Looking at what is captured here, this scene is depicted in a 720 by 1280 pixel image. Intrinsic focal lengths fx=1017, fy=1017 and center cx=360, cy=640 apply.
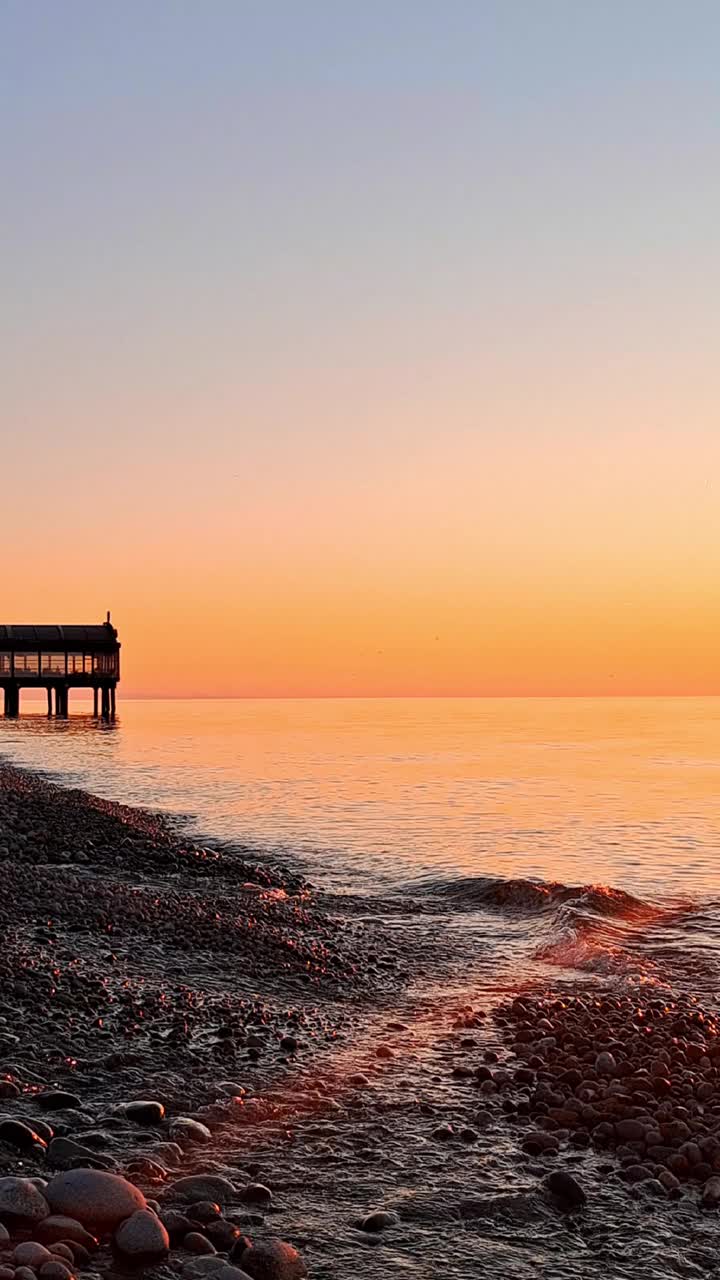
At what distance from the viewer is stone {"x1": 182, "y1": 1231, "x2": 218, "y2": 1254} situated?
512 centimetres

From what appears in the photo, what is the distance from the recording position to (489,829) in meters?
28.9

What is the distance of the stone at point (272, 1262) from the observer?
4953mm

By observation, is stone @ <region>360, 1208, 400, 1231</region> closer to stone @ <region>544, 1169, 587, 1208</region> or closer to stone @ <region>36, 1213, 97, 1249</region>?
stone @ <region>544, 1169, 587, 1208</region>

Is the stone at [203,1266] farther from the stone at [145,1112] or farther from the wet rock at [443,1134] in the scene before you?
the wet rock at [443,1134]

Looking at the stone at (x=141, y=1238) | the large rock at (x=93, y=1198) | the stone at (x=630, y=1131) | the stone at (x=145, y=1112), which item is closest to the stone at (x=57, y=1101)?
the stone at (x=145, y=1112)

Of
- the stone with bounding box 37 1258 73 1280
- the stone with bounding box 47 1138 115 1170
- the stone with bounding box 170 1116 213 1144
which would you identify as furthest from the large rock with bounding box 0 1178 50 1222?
the stone with bounding box 170 1116 213 1144

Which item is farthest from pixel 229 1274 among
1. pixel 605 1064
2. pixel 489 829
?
pixel 489 829

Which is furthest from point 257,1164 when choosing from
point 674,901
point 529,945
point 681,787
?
point 681,787

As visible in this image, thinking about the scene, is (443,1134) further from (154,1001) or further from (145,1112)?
(154,1001)

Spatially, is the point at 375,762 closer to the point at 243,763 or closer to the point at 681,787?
the point at 243,763

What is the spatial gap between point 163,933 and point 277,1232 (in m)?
7.45

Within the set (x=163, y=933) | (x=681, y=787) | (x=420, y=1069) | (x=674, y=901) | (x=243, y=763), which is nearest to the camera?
(x=420, y=1069)

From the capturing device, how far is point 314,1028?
9.55 metres

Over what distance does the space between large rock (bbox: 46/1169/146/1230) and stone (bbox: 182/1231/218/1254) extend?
339mm
